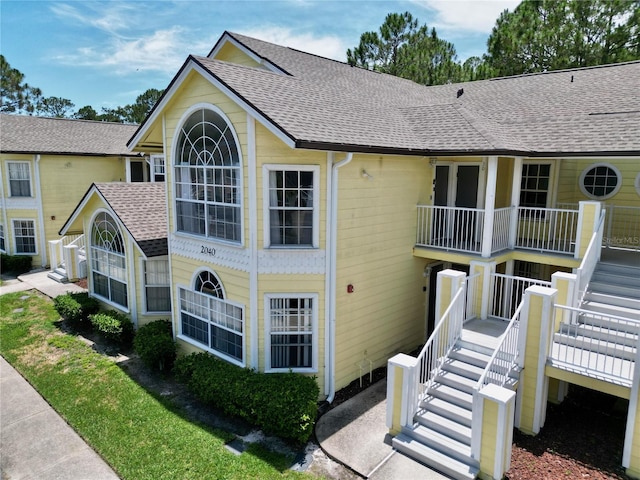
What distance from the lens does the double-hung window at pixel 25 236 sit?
21.3m

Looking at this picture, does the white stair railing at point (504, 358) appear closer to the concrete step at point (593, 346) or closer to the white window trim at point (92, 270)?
the concrete step at point (593, 346)

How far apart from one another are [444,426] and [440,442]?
1.10ft

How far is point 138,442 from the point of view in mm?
8219

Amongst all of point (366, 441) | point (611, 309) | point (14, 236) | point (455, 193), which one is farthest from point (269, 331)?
point (14, 236)

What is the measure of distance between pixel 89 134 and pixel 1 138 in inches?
181

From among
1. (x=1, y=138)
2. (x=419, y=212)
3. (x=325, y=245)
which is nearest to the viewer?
(x=325, y=245)

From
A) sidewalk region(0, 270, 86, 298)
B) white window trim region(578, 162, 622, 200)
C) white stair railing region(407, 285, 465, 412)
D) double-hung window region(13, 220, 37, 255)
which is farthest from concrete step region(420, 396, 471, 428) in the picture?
double-hung window region(13, 220, 37, 255)

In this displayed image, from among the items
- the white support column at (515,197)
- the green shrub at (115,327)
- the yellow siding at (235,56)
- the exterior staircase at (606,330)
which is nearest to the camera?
the exterior staircase at (606,330)

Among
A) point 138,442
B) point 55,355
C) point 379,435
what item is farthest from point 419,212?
point 55,355

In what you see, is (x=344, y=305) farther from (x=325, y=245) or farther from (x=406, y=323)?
(x=406, y=323)

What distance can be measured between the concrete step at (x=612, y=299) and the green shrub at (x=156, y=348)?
411 inches

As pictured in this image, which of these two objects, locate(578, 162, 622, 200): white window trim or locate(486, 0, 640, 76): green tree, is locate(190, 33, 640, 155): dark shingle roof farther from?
locate(486, 0, 640, 76): green tree

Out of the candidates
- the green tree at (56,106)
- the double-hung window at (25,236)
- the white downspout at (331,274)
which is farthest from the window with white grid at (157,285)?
the green tree at (56,106)

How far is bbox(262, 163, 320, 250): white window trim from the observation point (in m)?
8.98
